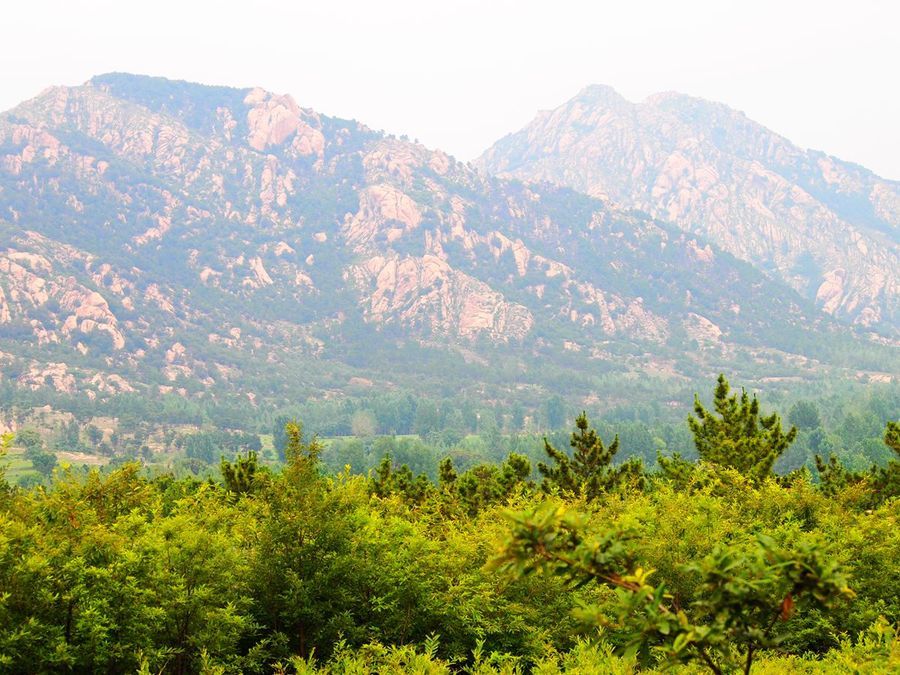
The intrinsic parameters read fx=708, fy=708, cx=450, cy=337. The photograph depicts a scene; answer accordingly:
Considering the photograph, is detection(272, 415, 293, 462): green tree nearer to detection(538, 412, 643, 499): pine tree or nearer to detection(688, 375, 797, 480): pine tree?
detection(538, 412, 643, 499): pine tree

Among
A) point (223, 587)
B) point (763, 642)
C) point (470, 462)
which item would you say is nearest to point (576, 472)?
point (223, 587)

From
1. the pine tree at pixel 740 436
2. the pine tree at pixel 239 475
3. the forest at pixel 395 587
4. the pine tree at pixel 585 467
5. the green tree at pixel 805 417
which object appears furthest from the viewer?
the green tree at pixel 805 417

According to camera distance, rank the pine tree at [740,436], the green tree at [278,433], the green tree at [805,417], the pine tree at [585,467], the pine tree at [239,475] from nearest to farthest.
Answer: the pine tree at [740,436] → the pine tree at [585,467] → the pine tree at [239,475] → the green tree at [805,417] → the green tree at [278,433]

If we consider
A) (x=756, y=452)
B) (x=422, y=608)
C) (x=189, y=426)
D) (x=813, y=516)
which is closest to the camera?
(x=422, y=608)

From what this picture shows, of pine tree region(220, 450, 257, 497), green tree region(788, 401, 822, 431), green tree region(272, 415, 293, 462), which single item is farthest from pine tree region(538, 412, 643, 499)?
green tree region(272, 415, 293, 462)

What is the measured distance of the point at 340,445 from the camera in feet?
556

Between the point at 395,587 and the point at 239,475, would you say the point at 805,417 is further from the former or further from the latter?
the point at 395,587

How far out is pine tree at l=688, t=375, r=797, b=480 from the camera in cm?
4150

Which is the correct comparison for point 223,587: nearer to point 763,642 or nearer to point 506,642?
point 506,642

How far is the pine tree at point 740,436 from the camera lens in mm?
41500

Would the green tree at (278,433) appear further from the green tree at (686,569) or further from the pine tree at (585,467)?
the green tree at (686,569)

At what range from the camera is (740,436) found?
139ft

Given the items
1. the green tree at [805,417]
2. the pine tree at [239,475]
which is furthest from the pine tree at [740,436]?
the green tree at [805,417]

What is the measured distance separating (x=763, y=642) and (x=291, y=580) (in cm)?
1290
